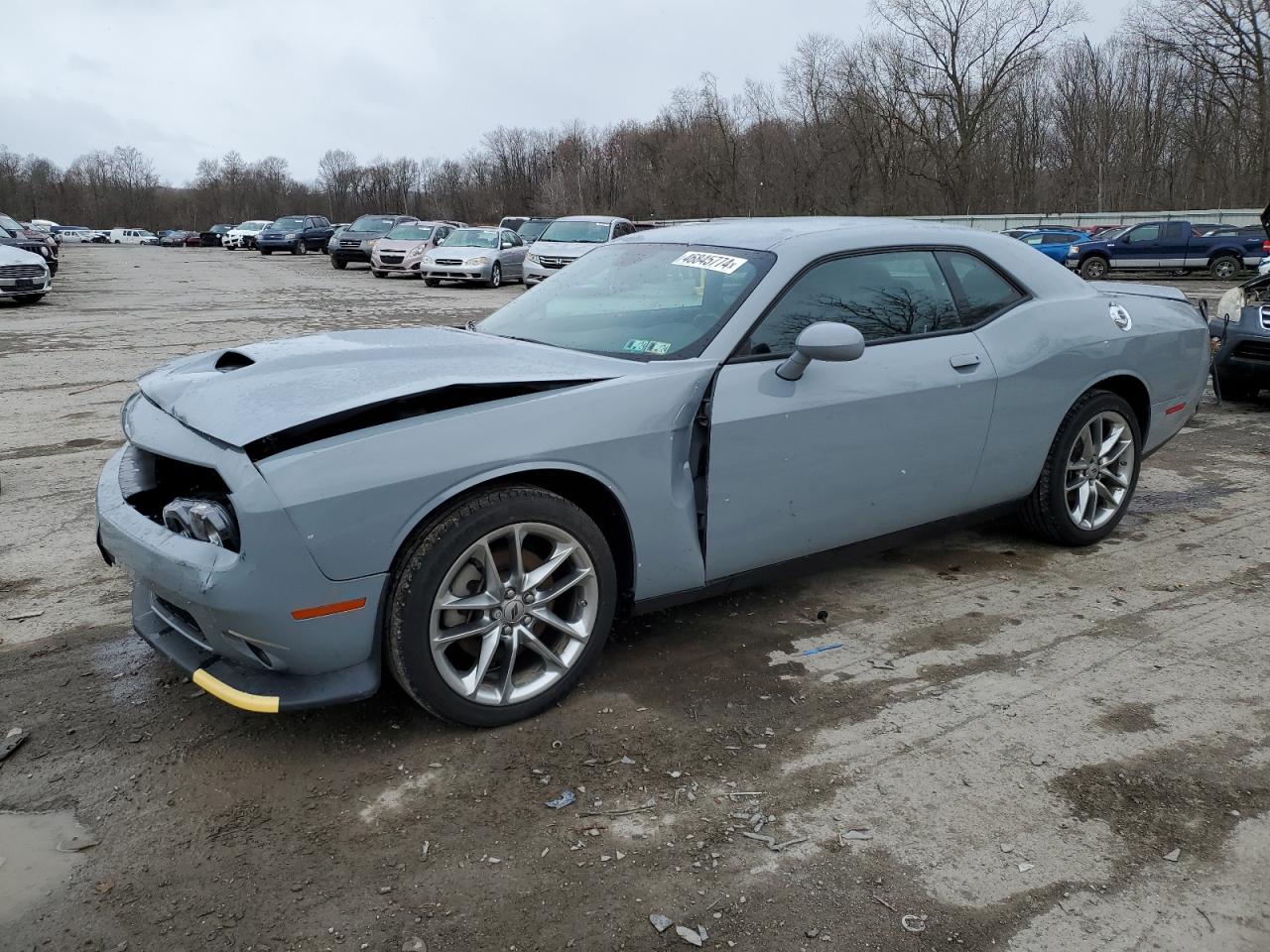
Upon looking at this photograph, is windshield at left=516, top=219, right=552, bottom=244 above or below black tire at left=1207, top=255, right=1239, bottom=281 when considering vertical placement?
above

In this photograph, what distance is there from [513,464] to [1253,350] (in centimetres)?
779

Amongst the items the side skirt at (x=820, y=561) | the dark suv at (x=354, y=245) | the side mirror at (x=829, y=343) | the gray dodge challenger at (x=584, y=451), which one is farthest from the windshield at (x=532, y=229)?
the side mirror at (x=829, y=343)

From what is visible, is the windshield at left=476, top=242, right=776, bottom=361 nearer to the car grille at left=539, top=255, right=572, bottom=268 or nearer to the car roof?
the car roof

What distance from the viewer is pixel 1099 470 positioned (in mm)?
4750

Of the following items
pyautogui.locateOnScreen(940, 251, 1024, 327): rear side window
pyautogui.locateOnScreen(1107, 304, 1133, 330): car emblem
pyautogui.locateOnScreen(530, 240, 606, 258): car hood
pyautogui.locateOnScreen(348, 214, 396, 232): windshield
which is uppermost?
pyautogui.locateOnScreen(348, 214, 396, 232): windshield

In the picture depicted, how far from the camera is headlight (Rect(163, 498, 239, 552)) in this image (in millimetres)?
2711

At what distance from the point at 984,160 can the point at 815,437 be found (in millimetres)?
60872

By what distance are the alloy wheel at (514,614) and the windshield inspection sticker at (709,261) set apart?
4.36 feet

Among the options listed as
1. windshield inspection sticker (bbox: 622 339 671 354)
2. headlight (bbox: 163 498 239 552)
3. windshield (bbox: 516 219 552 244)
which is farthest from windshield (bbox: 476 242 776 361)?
windshield (bbox: 516 219 552 244)

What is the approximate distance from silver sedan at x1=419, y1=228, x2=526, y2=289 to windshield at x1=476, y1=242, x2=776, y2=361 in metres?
19.1

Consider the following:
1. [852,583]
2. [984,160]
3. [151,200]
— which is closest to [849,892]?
[852,583]

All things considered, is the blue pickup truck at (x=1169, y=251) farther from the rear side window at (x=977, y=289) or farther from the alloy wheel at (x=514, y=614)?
the alloy wheel at (x=514, y=614)

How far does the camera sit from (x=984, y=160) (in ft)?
190

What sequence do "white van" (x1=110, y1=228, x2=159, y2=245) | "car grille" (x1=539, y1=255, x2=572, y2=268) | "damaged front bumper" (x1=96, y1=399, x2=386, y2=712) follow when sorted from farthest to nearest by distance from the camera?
"white van" (x1=110, y1=228, x2=159, y2=245), "car grille" (x1=539, y1=255, x2=572, y2=268), "damaged front bumper" (x1=96, y1=399, x2=386, y2=712)
